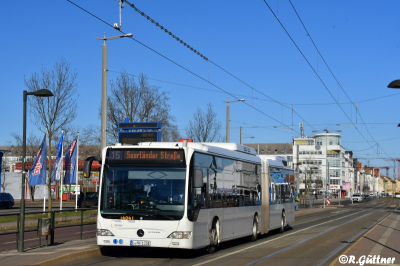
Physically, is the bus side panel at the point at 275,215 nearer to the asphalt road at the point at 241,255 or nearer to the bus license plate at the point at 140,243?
the asphalt road at the point at 241,255

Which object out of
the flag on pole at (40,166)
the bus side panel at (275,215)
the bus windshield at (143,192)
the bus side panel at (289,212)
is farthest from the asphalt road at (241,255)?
the flag on pole at (40,166)

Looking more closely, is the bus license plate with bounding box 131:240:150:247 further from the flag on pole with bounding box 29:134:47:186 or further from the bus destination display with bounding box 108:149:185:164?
the flag on pole with bounding box 29:134:47:186

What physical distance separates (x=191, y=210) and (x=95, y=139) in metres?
27.2

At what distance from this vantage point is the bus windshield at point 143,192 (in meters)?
13.2

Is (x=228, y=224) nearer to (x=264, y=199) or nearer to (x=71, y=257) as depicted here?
(x=264, y=199)

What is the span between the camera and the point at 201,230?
13859 millimetres

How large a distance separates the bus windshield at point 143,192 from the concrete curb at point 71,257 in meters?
1.08

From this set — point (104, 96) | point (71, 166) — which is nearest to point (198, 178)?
point (104, 96)

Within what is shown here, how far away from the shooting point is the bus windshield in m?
13.2

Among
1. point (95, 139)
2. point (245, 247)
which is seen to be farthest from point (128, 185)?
point (95, 139)

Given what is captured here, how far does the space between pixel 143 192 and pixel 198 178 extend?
4.54ft

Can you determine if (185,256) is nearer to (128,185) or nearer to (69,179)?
(128,185)

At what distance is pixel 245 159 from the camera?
18.5 metres

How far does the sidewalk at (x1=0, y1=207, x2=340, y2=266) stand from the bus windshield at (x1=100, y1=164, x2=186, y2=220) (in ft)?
3.88
